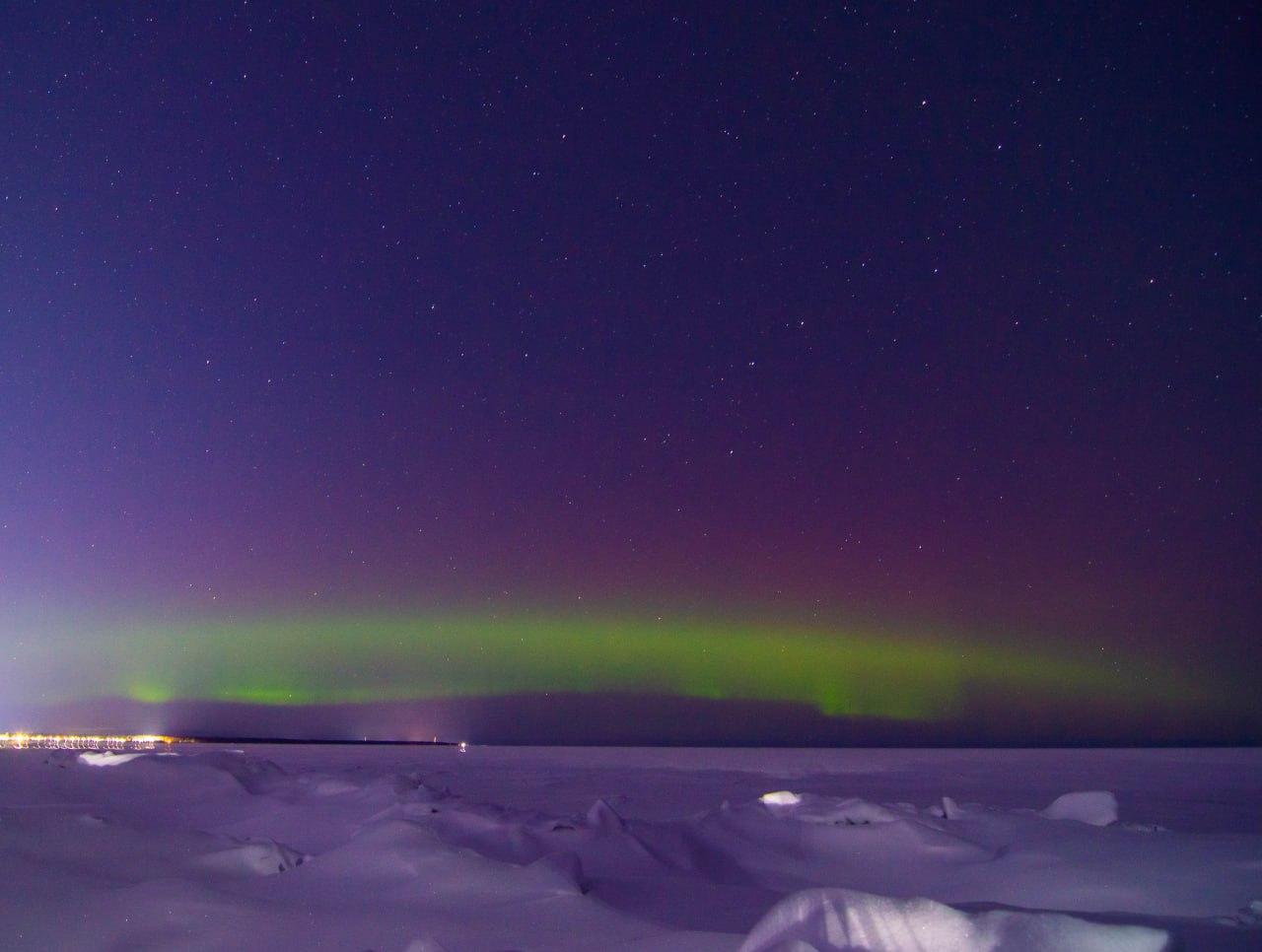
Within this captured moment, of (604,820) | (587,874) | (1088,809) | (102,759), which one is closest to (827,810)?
(604,820)

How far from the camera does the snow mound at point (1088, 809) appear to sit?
10141 mm

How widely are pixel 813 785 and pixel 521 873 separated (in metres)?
13.6

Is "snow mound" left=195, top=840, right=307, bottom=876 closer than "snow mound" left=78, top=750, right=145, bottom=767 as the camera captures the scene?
Yes

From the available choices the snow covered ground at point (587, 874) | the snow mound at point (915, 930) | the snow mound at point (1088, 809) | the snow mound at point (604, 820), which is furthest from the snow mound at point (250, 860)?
the snow mound at point (1088, 809)

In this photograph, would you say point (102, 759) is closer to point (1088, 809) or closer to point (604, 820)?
point (604, 820)

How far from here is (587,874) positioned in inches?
288

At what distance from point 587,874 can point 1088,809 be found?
6.37 metres

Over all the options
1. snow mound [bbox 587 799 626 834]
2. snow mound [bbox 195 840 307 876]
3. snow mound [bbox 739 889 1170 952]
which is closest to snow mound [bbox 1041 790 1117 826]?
snow mound [bbox 587 799 626 834]

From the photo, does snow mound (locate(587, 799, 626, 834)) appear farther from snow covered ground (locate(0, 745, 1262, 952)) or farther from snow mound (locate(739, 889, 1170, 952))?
snow mound (locate(739, 889, 1170, 952))

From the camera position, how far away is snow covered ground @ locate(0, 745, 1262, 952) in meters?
4.53

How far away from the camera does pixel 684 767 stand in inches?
979

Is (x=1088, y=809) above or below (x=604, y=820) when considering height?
below

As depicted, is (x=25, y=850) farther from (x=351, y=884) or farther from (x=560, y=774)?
(x=560, y=774)

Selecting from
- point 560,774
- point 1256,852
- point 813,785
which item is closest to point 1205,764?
point 813,785
